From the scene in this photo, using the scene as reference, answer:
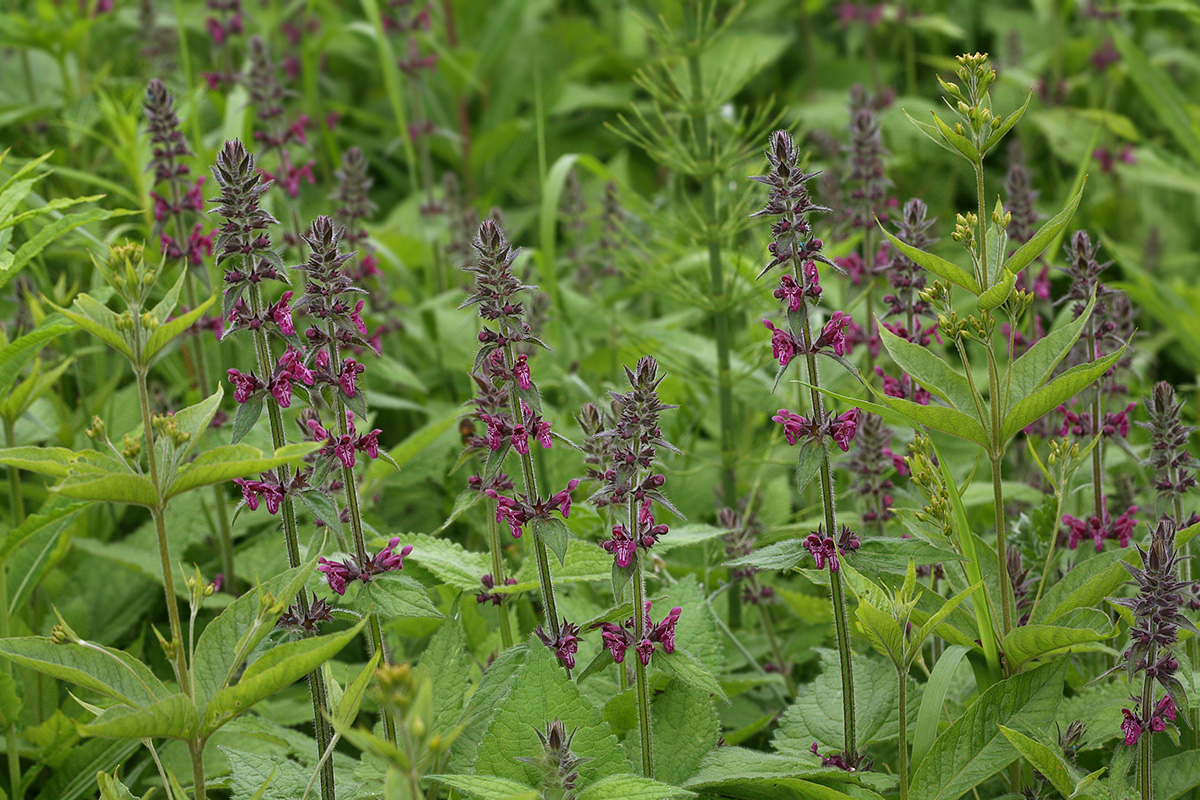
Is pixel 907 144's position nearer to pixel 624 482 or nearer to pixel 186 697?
pixel 624 482

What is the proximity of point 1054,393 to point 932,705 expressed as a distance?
2.24ft

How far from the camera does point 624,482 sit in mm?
2084

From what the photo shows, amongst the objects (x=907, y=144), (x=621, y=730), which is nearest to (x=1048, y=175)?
(x=907, y=144)

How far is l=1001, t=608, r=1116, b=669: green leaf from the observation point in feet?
6.69

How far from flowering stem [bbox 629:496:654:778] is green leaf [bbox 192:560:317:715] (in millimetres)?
622

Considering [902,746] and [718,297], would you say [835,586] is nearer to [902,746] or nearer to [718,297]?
[902,746]

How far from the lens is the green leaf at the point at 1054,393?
1967mm

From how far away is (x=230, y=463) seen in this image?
5.61 ft

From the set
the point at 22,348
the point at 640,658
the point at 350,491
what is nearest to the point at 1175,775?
the point at 640,658

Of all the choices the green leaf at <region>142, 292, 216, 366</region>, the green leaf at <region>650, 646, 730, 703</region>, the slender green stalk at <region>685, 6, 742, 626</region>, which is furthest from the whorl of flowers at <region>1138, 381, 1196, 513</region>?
the green leaf at <region>142, 292, 216, 366</region>

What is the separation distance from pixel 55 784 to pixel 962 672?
2.26 m

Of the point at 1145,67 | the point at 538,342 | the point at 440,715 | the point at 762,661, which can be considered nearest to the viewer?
the point at 538,342

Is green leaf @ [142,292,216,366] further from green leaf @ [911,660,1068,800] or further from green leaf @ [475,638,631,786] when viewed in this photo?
green leaf @ [911,660,1068,800]

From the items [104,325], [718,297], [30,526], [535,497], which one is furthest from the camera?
[718,297]
